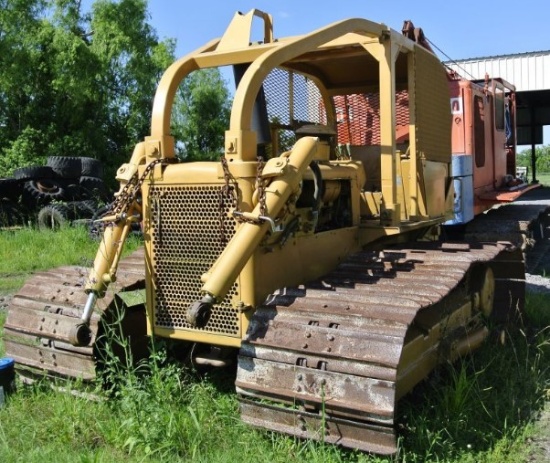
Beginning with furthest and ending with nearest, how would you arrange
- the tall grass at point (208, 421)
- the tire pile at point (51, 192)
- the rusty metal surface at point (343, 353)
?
the tire pile at point (51, 192), the tall grass at point (208, 421), the rusty metal surface at point (343, 353)

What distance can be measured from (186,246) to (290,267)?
68cm

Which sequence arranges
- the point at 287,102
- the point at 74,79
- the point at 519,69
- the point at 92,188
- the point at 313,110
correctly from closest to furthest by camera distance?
the point at 287,102
the point at 313,110
the point at 92,188
the point at 519,69
the point at 74,79

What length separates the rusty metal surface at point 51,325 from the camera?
4523mm

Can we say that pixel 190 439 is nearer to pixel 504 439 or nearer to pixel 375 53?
pixel 504 439

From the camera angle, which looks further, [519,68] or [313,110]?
[519,68]

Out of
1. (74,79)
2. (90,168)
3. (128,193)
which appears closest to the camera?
(128,193)

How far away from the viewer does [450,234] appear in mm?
9219

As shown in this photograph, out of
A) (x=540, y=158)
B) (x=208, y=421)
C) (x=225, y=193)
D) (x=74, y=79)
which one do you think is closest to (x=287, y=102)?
(x=225, y=193)

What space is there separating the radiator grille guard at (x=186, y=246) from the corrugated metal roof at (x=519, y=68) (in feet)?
59.3

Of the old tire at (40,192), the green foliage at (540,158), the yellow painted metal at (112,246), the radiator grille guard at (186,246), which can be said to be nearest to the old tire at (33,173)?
the old tire at (40,192)

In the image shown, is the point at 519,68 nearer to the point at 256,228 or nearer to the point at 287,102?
the point at 287,102

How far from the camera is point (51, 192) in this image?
16.8 metres

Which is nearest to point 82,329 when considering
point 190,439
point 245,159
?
point 190,439

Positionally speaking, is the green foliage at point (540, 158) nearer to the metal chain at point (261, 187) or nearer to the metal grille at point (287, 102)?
the metal grille at point (287, 102)
